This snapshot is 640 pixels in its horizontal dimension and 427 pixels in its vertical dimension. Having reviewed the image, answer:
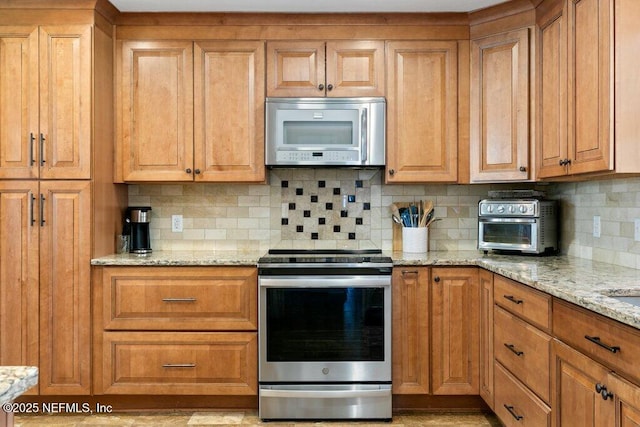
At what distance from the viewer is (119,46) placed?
2.96 meters

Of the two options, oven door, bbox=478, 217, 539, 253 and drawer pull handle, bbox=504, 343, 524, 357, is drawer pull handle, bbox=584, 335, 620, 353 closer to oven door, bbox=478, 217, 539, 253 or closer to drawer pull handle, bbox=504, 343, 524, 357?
drawer pull handle, bbox=504, 343, 524, 357

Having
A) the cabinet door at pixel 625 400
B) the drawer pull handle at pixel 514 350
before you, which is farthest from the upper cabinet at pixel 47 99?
the cabinet door at pixel 625 400

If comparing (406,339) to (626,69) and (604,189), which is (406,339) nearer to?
(604,189)

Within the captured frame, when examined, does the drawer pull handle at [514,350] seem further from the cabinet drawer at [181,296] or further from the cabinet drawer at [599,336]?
the cabinet drawer at [181,296]

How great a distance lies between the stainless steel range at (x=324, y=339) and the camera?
2660mm

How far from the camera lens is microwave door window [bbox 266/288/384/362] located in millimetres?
2672

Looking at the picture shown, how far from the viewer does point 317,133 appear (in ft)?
9.58

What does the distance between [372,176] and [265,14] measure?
1212 millimetres

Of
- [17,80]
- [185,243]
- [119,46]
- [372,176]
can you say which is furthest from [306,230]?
[17,80]

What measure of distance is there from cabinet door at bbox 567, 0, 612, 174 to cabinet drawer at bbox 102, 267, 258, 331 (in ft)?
5.65

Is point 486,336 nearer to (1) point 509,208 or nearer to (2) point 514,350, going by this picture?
(2) point 514,350

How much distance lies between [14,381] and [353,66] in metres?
2.54

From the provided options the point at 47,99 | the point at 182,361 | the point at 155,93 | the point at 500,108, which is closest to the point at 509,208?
the point at 500,108

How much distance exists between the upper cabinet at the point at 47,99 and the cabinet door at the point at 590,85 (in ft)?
8.12
